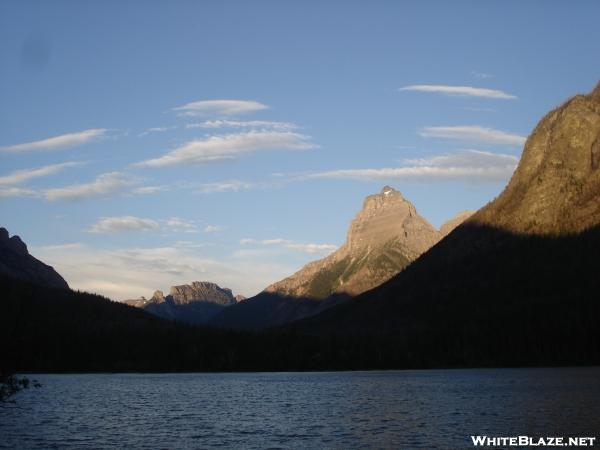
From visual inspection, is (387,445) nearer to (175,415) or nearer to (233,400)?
(175,415)

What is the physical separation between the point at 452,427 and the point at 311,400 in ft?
224

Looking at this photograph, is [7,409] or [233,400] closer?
[7,409]

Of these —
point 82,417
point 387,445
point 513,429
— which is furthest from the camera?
point 82,417

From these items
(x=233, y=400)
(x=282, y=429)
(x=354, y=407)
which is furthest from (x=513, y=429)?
(x=233, y=400)

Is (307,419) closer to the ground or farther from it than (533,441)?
closer to the ground

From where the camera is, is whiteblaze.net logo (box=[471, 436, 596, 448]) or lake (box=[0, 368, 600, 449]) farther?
lake (box=[0, 368, 600, 449])

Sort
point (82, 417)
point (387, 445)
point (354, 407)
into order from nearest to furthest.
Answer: point (387, 445) → point (82, 417) → point (354, 407)

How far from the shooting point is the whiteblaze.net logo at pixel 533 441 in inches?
3282

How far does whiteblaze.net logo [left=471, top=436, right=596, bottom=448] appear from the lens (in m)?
83.4

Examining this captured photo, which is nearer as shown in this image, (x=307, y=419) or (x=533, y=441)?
(x=533, y=441)

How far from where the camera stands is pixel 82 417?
435 ft

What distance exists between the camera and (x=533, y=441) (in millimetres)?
86812

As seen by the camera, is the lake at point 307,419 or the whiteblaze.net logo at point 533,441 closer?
the whiteblaze.net logo at point 533,441

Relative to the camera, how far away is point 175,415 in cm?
13538
